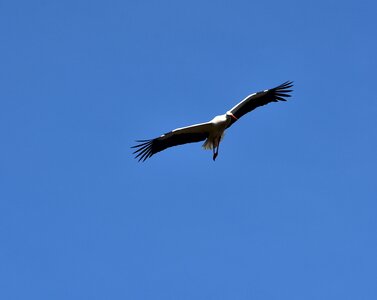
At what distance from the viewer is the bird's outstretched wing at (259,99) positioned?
929 cm

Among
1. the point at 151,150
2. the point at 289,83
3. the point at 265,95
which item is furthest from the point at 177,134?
the point at 289,83

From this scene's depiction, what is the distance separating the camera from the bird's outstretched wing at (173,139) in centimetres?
934

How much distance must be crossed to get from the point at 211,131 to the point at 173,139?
0.89m

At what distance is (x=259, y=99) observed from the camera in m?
9.48

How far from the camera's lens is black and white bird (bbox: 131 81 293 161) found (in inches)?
362

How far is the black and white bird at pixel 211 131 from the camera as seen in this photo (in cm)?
920

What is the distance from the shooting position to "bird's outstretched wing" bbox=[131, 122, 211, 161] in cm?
934

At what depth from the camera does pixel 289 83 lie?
9.61m

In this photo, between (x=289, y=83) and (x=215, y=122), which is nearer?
(x=215, y=122)

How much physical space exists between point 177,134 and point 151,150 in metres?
0.67

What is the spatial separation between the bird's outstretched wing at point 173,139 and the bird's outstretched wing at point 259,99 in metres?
0.70

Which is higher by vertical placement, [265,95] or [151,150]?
[265,95]

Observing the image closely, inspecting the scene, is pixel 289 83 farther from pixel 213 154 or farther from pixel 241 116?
pixel 213 154

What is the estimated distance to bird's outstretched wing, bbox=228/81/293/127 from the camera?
9295mm
